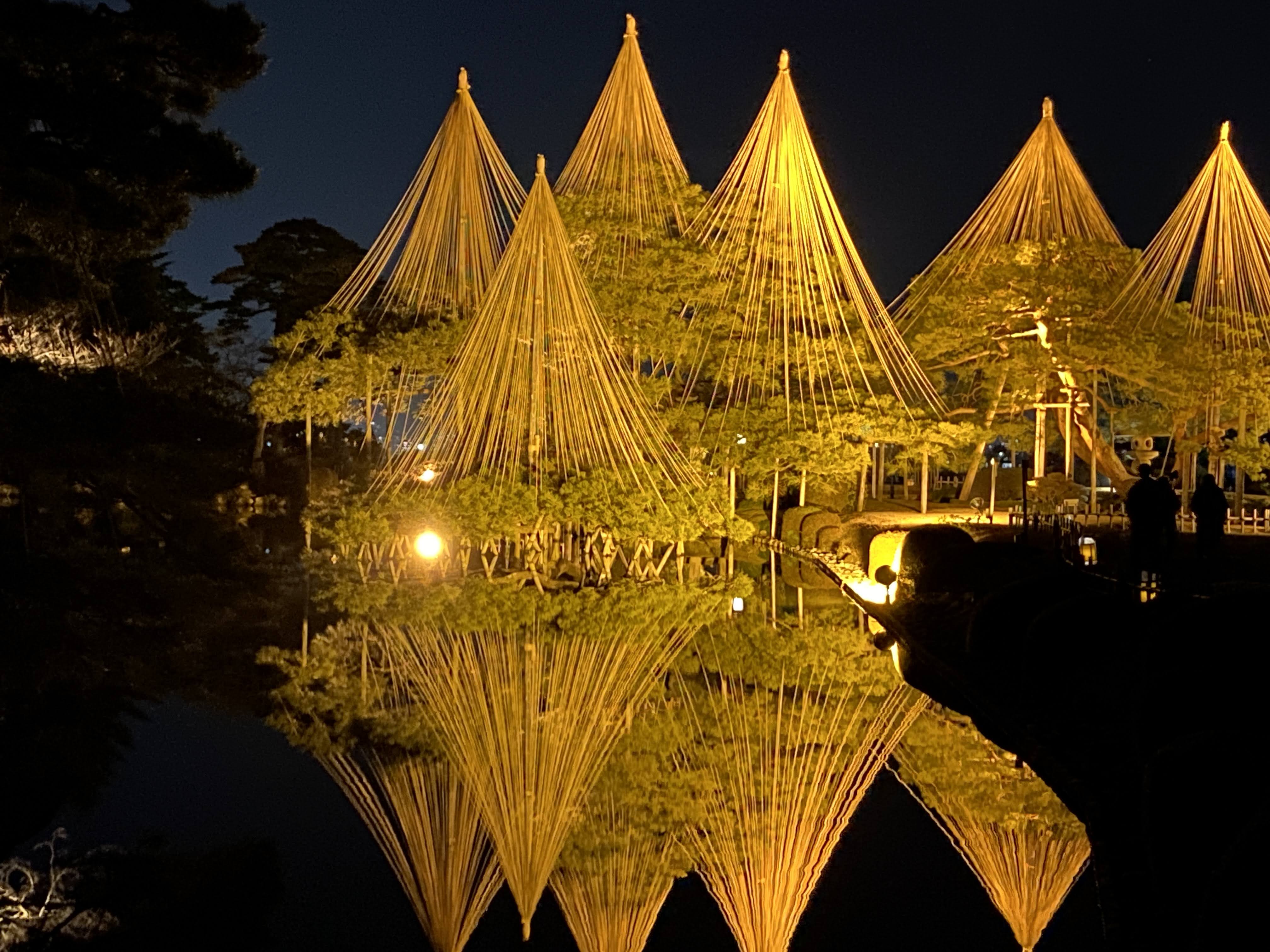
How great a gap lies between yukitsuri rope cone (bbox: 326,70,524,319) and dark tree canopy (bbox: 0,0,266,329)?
24.1ft

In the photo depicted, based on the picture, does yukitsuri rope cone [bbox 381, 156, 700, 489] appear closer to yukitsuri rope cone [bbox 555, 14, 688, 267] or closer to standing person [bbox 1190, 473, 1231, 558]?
yukitsuri rope cone [bbox 555, 14, 688, 267]

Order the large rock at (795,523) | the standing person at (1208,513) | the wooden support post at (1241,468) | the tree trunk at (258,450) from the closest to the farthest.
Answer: the standing person at (1208,513)
the wooden support post at (1241,468)
the large rock at (795,523)
the tree trunk at (258,450)

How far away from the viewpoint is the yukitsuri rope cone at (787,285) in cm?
1808

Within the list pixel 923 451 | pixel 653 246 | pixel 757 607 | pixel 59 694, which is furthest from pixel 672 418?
pixel 59 694

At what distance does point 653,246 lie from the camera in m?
19.4

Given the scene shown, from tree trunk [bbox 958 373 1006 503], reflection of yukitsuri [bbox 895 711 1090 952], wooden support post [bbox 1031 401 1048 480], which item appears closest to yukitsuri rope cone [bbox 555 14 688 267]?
tree trunk [bbox 958 373 1006 503]

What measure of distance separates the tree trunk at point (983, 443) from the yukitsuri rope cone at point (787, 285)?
3.59 meters

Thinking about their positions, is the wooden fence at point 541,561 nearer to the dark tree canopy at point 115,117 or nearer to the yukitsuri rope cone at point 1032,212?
the dark tree canopy at point 115,117

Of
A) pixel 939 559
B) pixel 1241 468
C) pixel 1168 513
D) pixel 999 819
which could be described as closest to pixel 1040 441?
pixel 1241 468

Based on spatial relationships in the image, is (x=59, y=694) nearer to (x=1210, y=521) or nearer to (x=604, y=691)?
(x=604, y=691)

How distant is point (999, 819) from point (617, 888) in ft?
6.50

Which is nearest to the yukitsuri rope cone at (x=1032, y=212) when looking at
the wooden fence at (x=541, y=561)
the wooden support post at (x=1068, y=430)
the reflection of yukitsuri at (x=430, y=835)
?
the wooden support post at (x=1068, y=430)

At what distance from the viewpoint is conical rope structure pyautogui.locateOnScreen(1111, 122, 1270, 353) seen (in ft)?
61.6

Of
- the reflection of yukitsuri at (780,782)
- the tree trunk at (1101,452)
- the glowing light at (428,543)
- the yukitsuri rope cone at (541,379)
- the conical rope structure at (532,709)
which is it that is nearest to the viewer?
the reflection of yukitsuri at (780,782)
